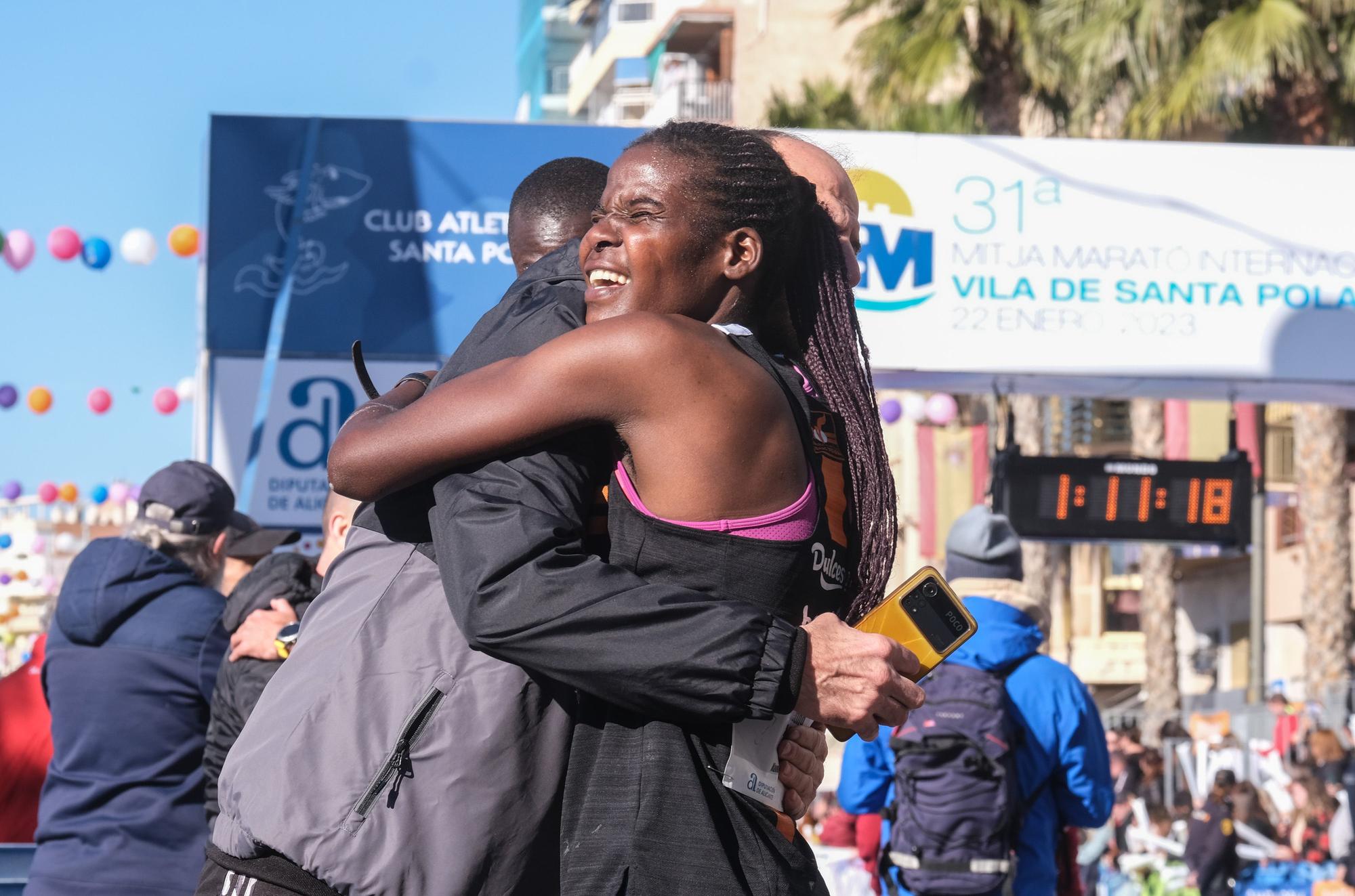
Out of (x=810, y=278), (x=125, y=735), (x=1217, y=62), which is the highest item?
(x=1217, y=62)

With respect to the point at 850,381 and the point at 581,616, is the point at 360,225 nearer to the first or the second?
the point at 850,381

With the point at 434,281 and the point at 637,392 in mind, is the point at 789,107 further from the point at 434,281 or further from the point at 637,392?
the point at 637,392

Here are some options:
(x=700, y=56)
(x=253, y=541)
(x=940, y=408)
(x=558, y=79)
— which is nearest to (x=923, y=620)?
(x=253, y=541)

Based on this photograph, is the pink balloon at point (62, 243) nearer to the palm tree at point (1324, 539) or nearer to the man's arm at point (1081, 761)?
the man's arm at point (1081, 761)

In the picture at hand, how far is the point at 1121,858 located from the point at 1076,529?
10.8ft

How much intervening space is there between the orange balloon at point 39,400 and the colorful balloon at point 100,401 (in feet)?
1.44

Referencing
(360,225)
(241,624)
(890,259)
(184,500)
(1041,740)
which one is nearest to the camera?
(241,624)

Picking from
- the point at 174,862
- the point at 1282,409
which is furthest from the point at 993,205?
the point at 1282,409

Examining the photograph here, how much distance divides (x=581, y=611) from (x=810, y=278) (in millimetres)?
654

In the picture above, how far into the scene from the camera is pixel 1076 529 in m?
10.3

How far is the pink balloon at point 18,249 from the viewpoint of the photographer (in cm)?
964

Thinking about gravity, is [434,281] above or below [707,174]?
above

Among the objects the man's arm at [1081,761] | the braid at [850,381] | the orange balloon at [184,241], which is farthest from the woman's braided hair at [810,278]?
the orange balloon at [184,241]

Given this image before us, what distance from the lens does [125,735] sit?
13.7 ft
